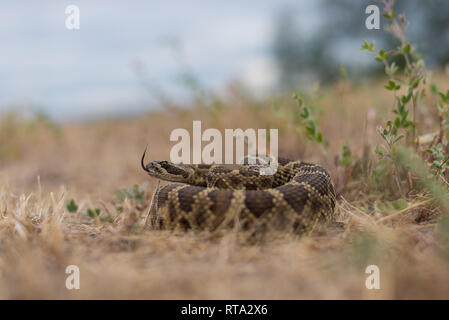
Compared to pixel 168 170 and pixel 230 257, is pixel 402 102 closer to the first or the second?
pixel 230 257

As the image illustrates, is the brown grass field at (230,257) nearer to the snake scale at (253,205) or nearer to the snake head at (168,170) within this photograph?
the snake scale at (253,205)

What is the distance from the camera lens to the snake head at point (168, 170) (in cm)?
501

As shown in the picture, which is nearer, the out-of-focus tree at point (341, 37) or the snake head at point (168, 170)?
the snake head at point (168, 170)

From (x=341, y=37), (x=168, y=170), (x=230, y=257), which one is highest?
(x=341, y=37)

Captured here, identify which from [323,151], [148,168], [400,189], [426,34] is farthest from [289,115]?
[426,34]

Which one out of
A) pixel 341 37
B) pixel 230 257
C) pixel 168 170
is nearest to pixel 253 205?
pixel 230 257

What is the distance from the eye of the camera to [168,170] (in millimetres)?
5121

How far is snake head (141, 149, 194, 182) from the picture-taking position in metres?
5.01

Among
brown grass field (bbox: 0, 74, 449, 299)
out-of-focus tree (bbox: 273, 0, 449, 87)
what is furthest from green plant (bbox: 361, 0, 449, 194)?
out-of-focus tree (bbox: 273, 0, 449, 87)

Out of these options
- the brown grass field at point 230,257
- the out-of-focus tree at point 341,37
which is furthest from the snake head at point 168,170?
the out-of-focus tree at point 341,37

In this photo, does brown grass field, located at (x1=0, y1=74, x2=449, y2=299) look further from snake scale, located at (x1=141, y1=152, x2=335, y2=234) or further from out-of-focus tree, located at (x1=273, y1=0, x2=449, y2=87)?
out-of-focus tree, located at (x1=273, y1=0, x2=449, y2=87)

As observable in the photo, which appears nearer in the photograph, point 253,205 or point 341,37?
point 253,205
